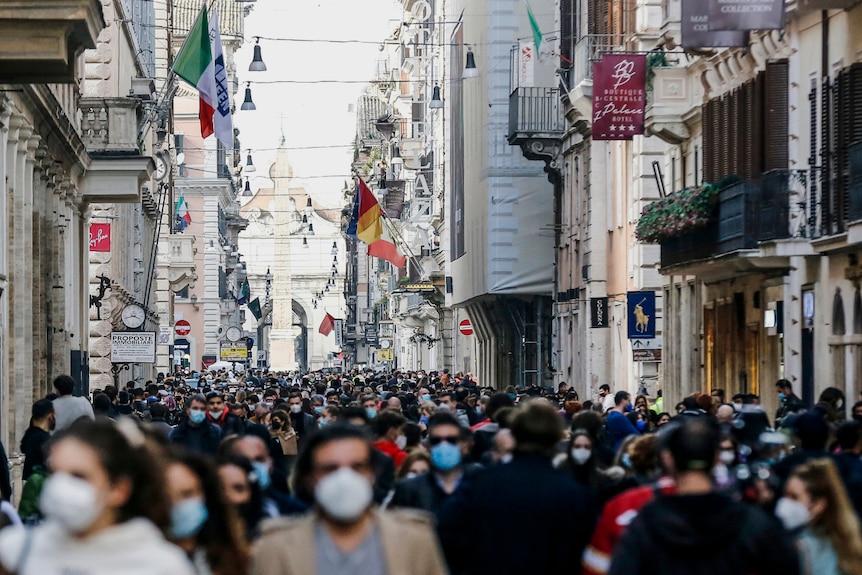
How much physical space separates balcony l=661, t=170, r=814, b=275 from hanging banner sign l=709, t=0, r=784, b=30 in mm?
2522

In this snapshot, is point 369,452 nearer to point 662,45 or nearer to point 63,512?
point 63,512

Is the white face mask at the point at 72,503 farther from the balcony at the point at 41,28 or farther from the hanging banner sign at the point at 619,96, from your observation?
the hanging banner sign at the point at 619,96

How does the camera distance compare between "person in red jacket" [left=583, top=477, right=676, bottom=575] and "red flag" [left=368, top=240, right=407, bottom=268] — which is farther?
"red flag" [left=368, top=240, right=407, bottom=268]

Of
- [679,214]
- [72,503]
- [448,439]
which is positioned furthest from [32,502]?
[679,214]

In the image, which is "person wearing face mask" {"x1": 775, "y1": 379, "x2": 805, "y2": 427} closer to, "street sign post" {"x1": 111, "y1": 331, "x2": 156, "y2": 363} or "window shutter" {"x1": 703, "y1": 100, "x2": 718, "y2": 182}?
"window shutter" {"x1": 703, "y1": 100, "x2": 718, "y2": 182}

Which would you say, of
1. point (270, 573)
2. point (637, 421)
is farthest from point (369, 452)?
point (637, 421)

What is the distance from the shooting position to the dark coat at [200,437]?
17.3 meters

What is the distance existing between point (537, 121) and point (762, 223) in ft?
71.3

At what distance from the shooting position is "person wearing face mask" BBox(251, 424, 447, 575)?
636 centimetres

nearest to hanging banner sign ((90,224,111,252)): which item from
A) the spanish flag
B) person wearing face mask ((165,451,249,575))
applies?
the spanish flag

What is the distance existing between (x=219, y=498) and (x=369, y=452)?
0.64 meters

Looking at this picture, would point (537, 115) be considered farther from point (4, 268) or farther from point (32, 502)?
point (32, 502)

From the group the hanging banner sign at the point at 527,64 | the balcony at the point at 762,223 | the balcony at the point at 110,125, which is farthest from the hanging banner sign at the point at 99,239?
the balcony at the point at 762,223

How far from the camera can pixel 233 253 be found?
470 ft
